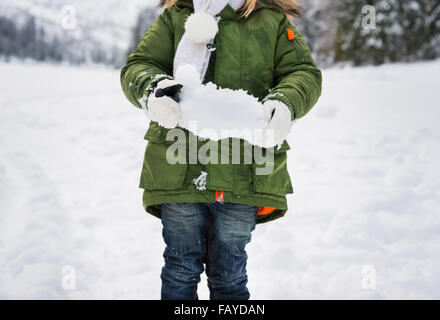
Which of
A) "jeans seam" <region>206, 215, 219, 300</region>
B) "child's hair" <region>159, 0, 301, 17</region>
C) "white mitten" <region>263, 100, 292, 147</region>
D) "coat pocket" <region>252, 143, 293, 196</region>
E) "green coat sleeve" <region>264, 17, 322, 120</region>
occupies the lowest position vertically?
"jeans seam" <region>206, 215, 219, 300</region>

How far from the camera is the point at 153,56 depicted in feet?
5.89

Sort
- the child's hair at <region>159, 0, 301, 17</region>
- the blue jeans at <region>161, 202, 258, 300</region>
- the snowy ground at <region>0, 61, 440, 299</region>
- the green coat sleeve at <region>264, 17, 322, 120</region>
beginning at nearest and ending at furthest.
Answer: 1. the green coat sleeve at <region>264, 17, 322, 120</region>
2. the blue jeans at <region>161, 202, 258, 300</region>
3. the child's hair at <region>159, 0, 301, 17</region>
4. the snowy ground at <region>0, 61, 440, 299</region>

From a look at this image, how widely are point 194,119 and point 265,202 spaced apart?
49 cm

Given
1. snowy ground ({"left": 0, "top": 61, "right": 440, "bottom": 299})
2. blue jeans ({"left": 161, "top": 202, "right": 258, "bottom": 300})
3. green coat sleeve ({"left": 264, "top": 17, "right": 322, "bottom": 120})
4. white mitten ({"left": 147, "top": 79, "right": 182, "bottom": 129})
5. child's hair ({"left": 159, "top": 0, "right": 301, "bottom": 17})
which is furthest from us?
snowy ground ({"left": 0, "top": 61, "right": 440, "bottom": 299})

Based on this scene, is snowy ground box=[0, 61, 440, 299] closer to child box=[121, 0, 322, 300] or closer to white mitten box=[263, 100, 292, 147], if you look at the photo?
child box=[121, 0, 322, 300]

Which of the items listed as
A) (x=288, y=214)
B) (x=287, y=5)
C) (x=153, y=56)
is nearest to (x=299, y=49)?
(x=287, y=5)

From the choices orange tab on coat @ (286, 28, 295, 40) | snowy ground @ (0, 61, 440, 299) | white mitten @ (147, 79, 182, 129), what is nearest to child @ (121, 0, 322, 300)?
orange tab on coat @ (286, 28, 295, 40)

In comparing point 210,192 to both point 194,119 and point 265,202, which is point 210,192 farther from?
→ point 194,119

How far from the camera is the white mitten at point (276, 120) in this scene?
1465 mm

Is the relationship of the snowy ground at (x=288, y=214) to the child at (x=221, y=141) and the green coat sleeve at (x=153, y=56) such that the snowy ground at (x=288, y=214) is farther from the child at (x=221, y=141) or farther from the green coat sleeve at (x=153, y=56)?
the green coat sleeve at (x=153, y=56)

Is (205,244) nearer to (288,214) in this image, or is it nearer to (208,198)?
→ (208,198)

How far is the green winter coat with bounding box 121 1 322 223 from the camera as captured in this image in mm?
1686

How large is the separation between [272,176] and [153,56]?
0.74 meters

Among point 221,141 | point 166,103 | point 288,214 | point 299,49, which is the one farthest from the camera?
point 288,214
